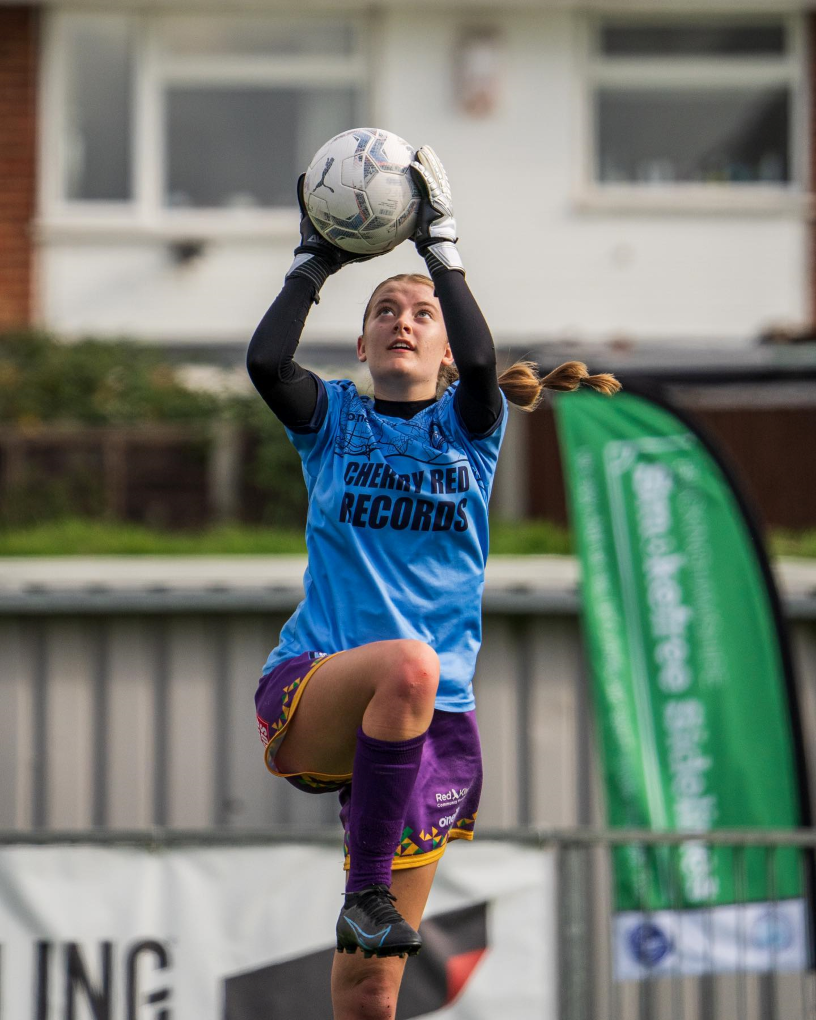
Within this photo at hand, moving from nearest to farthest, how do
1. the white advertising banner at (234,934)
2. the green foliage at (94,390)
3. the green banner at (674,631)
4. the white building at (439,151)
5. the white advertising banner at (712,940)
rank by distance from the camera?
the white advertising banner at (234,934)
the white advertising banner at (712,940)
the green banner at (674,631)
the green foliage at (94,390)
the white building at (439,151)

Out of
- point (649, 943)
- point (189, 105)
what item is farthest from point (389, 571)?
point (189, 105)

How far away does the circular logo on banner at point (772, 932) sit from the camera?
18.5ft

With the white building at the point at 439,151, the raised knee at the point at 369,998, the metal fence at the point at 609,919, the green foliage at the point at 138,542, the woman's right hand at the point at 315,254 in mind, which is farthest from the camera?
the white building at the point at 439,151

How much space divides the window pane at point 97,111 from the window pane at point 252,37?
1.49ft

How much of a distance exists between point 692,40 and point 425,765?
10.5 metres

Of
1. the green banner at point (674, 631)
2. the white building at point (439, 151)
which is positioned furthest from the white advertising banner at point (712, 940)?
the white building at point (439, 151)

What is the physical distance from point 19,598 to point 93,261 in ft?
19.4

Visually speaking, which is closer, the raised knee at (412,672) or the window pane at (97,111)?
the raised knee at (412,672)

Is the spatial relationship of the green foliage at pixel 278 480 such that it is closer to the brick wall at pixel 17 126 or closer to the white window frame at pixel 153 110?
the white window frame at pixel 153 110

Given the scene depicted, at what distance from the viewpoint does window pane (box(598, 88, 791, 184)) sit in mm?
11945

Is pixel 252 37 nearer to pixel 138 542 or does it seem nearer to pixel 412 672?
pixel 138 542

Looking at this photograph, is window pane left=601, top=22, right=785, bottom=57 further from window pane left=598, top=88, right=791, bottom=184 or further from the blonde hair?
the blonde hair

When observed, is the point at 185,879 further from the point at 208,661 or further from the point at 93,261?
the point at 93,261

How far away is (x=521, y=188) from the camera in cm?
1155
